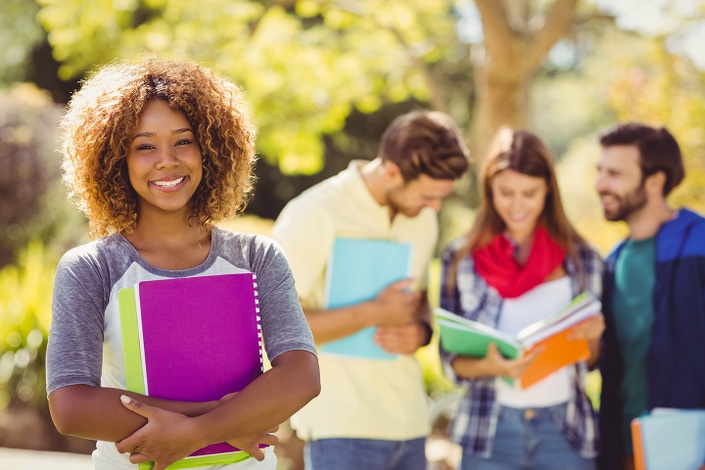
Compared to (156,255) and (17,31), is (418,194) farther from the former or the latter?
(17,31)

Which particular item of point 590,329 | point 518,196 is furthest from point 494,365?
point 518,196

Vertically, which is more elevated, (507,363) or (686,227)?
(686,227)

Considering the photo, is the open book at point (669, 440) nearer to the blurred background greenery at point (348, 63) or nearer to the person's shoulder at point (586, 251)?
the person's shoulder at point (586, 251)

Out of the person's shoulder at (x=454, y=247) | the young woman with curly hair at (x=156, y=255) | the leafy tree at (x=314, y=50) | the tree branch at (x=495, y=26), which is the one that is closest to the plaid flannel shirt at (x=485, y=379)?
the person's shoulder at (x=454, y=247)

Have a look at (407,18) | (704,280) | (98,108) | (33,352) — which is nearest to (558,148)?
(407,18)

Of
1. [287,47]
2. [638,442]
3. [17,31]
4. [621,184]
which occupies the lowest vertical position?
[638,442]

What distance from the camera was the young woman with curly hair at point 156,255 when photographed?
5.22 ft

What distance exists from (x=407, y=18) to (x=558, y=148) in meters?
15.5

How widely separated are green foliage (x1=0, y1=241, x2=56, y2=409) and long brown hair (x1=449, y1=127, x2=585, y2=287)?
3.69 meters

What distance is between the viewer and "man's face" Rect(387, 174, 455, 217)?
279 centimetres

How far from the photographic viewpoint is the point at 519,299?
9.29 ft

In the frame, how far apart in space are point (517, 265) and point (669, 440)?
2.39ft

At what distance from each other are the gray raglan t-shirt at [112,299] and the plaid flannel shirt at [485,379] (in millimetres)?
1139

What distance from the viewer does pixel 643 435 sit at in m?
2.50
